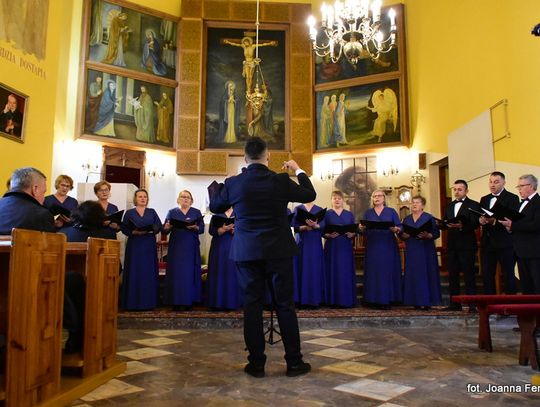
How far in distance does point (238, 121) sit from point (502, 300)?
28.6 feet

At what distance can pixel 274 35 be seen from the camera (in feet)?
38.9

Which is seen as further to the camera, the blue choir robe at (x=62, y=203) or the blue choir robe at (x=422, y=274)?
the blue choir robe at (x=422, y=274)

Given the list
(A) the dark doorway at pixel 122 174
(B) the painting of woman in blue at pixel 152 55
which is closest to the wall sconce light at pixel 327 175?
(A) the dark doorway at pixel 122 174

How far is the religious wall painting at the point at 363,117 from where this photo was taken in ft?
34.4

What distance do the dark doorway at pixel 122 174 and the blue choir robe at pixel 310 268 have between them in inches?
228

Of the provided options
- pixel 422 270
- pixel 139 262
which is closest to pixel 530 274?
pixel 422 270

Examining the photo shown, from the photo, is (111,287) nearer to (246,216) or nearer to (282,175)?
(246,216)

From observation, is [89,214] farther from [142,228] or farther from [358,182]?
[358,182]

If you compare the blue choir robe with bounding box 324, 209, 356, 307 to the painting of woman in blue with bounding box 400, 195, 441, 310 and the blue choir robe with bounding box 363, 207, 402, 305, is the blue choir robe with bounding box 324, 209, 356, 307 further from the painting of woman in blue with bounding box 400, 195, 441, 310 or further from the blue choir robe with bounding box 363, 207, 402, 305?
the painting of woman in blue with bounding box 400, 195, 441, 310

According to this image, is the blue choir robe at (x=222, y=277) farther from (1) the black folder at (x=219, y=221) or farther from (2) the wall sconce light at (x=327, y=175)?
(2) the wall sconce light at (x=327, y=175)

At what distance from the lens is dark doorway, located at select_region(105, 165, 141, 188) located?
33.4 feet

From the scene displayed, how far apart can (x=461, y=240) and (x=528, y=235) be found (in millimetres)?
1020

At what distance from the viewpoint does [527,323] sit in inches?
122

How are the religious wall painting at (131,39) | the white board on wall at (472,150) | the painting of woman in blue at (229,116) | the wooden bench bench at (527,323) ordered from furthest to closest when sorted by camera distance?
the painting of woman in blue at (229,116)
the religious wall painting at (131,39)
the white board on wall at (472,150)
the wooden bench bench at (527,323)
